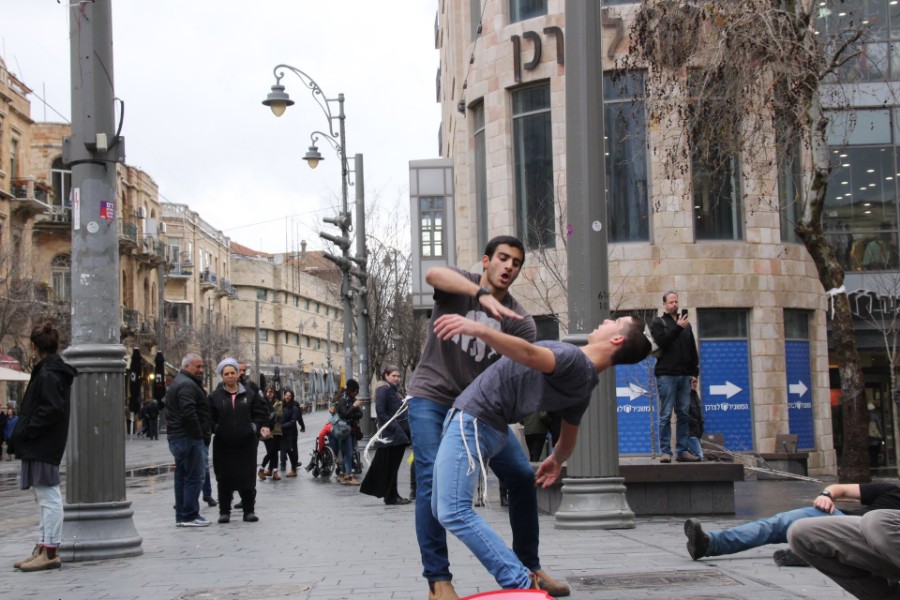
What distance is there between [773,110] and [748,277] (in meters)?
9.31

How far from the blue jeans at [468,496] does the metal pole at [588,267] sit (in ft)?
15.6

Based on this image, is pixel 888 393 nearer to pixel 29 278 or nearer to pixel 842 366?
pixel 842 366

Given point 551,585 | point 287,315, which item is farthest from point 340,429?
point 287,315

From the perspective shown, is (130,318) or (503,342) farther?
(130,318)

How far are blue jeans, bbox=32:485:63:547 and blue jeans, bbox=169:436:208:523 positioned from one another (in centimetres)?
341

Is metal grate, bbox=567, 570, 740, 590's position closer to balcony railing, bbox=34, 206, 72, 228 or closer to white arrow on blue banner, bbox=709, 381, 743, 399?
white arrow on blue banner, bbox=709, 381, 743, 399

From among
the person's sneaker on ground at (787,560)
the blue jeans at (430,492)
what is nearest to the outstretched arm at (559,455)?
the blue jeans at (430,492)

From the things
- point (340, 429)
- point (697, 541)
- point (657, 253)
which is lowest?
point (697, 541)

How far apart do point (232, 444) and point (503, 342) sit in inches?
327

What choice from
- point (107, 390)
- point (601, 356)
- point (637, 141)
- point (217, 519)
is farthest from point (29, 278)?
point (601, 356)

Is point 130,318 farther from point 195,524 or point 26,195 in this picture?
point 195,524

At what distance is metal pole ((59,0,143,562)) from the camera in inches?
366

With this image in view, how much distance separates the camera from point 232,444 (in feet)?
41.5

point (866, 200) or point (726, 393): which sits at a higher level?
point (866, 200)
